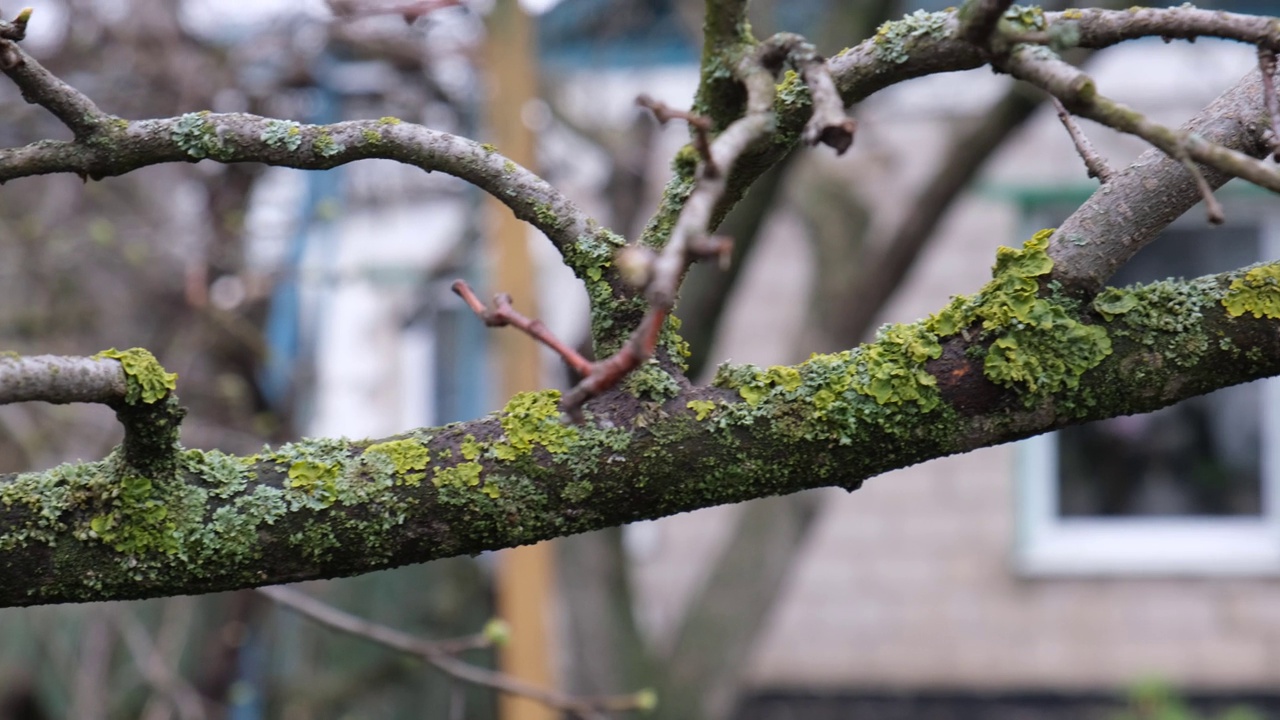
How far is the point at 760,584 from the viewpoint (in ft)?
13.6

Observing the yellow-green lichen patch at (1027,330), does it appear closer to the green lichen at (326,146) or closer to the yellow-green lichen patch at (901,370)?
the yellow-green lichen patch at (901,370)

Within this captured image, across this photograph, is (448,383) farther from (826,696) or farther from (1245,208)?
(1245,208)

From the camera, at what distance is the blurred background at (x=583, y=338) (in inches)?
157

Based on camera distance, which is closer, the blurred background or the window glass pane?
the blurred background

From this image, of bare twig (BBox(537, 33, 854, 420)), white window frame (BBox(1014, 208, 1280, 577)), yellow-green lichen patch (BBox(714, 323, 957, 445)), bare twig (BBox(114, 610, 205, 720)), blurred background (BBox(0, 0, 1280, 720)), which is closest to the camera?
bare twig (BBox(537, 33, 854, 420))

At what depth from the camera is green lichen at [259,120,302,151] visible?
3.82 feet

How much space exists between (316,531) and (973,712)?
5.33 meters

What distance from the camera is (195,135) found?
1.16m

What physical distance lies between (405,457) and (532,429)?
0.13 m

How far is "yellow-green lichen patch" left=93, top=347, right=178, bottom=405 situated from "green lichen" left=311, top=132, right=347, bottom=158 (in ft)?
0.85

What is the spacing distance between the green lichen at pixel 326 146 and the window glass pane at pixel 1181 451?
5274 mm

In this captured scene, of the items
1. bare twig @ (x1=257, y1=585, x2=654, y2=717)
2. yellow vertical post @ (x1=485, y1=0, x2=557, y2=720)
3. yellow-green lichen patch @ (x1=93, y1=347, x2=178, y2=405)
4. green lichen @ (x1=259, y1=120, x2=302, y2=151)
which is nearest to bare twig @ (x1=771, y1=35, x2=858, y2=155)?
green lichen @ (x1=259, y1=120, x2=302, y2=151)

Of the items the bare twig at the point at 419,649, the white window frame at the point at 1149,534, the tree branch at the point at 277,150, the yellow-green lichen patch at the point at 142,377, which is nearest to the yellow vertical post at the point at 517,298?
the bare twig at the point at 419,649

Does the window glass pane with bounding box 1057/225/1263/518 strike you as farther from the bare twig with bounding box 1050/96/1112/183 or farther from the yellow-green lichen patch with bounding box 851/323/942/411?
the yellow-green lichen patch with bounding box 851/323/942/411
